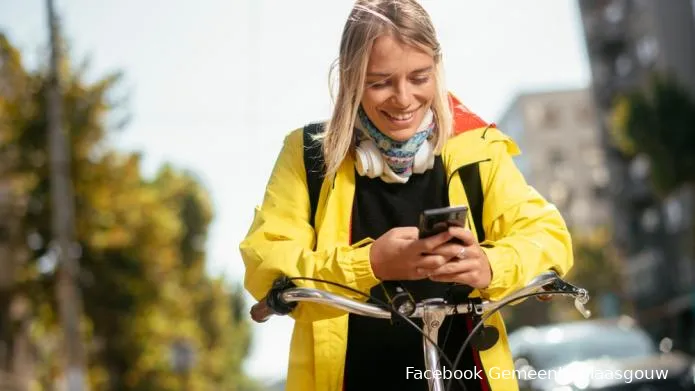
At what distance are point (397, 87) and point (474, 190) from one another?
280mm

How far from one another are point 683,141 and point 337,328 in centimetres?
3389

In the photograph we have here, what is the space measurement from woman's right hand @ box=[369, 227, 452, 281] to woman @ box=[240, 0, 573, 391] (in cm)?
Result: 5

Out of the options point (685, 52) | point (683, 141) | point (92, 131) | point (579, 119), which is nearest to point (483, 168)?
point (92, 131)

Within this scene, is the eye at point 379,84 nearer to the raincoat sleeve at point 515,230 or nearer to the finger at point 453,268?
the raincoat sleeve at point 515,230

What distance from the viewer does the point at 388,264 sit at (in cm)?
219

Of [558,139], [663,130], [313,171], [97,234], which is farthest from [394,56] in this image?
[558,139]

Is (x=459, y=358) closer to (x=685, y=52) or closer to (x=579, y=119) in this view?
(x=685, y=52)

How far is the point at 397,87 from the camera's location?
240 cm

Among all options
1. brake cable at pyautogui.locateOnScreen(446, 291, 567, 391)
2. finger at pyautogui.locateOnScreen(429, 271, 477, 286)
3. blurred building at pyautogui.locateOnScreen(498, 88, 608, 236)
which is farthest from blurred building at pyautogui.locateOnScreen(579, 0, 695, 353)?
finger at pyautogui.locateOnScreen(429, 271, 477, 286)

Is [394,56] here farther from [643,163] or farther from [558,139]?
[558,139]

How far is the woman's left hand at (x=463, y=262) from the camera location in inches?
82.2

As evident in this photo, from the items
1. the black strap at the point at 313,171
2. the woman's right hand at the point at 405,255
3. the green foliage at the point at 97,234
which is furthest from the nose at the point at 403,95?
the green foliage at the point at 97,234

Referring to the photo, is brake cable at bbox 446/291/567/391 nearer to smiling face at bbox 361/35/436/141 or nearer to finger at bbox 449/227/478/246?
finger at bbox 449/227/478/246

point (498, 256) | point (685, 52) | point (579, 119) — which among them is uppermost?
point (498, 256)
